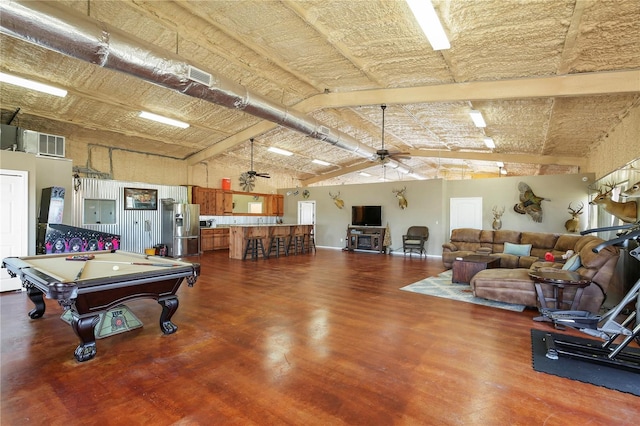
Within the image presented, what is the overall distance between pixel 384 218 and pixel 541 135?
17.1 ft

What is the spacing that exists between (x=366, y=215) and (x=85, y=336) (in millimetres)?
9432

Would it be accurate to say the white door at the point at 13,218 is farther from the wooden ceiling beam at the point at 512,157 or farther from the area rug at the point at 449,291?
the wooden ceiling beam at the point at 512,157

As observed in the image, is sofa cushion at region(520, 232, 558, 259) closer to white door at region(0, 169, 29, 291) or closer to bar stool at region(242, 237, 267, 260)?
bar stool at region(242, 237, 267, 260)

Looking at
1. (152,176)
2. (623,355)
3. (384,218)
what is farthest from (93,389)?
(384,218)

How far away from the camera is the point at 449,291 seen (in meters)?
5.24

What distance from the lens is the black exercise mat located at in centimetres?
→ 233

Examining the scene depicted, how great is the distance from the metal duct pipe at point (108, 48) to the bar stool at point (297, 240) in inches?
201

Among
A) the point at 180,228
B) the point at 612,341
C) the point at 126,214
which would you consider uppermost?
the point at 126,214

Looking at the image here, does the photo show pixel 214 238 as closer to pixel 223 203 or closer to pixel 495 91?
pixel 223 203

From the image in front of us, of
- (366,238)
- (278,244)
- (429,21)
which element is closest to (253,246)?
(278,244)

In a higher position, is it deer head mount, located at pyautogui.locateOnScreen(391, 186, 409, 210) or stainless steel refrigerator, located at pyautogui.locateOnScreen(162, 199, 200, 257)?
deer head mount, located at pyautogui.locateOnScreen(391, 186, 409, 210)

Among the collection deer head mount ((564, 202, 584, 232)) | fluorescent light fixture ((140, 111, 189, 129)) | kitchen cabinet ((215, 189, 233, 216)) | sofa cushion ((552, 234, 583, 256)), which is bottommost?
sofa cushion ((552, 234, 583, 256))

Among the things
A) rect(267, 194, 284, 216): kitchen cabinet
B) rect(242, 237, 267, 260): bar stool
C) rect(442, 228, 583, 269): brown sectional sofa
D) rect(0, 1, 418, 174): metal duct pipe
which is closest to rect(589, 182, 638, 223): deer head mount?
rect(442, 228, 583, 269): brown sectional sofa

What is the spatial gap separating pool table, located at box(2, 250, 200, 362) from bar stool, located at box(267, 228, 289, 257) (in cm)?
566
